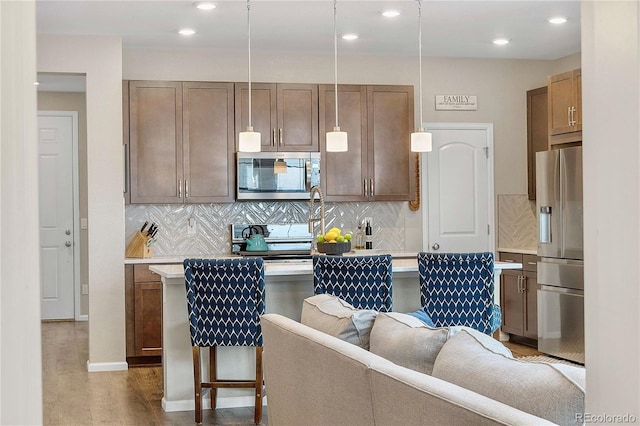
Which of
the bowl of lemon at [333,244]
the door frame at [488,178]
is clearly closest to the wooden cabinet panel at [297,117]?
the door frame at [488,178]

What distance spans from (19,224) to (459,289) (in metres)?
4.21

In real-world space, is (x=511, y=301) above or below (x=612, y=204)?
below

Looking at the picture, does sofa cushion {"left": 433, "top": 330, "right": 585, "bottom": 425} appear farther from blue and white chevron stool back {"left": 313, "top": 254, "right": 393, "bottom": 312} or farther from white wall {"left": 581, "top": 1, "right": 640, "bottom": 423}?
blue and white chevron stool back {"left": 313, "top": 254, "right": 393, "bottom": 312}

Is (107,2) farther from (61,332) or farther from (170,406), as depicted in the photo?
(61,332)

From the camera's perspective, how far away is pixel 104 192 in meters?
6.52

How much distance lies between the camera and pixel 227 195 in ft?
22.9

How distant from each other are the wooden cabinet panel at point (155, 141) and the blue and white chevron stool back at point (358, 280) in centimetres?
260

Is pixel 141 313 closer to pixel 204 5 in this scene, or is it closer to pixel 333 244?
pixel 333 244

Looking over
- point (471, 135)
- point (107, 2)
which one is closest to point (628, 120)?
point (107, 2)

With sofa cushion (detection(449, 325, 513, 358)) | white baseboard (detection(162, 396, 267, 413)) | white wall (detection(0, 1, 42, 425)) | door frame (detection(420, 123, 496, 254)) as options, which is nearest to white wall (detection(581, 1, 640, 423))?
white wall (detection(0, 1, 42, 425))

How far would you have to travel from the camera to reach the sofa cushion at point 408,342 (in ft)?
7.73

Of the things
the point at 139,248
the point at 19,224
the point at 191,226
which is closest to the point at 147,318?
the point at 139,248

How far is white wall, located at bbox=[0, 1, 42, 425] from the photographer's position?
559 mm

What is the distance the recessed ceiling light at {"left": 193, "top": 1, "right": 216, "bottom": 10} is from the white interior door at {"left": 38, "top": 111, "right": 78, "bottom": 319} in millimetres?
4331
